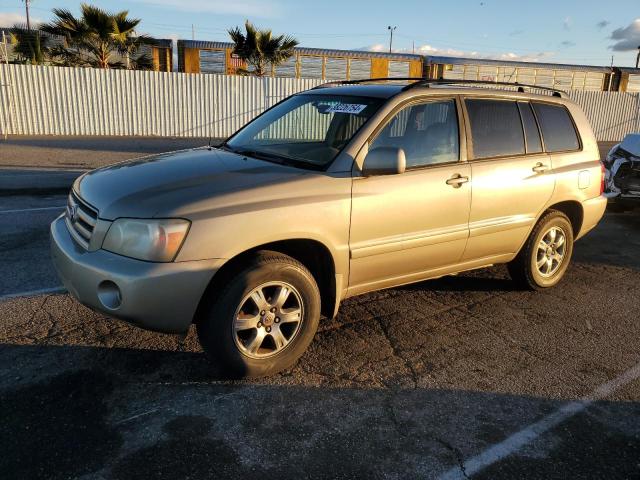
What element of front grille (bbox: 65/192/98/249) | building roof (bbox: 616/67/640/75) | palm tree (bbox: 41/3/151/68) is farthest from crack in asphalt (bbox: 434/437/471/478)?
building roof (bbox: 616/67/640/75)

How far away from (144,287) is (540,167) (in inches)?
136

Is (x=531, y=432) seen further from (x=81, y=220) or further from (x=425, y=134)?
(x=81, y=220)

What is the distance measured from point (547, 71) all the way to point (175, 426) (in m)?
24.5

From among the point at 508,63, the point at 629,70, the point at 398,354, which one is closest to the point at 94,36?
the point at 508,63

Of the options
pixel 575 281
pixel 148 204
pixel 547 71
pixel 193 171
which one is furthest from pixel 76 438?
pixel 547 71

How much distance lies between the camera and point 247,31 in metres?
20.5

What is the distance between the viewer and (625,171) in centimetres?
797

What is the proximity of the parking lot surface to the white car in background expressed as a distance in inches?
158

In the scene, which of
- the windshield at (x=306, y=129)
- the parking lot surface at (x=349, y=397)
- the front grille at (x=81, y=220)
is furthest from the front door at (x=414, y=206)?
the front grille at (x=81, y=220)

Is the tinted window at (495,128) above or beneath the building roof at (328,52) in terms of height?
beneath

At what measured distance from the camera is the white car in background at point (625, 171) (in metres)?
7.91

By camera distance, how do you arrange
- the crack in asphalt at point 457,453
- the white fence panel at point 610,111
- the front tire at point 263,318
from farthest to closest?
1. the white fence panel at point 610,111
2. the front tire at point 263,318
3. the crack in asphalt at point 457,453

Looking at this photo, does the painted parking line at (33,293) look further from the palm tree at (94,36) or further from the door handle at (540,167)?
the palm tree at (94,36)

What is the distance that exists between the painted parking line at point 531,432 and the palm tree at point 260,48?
19487 millimetres
